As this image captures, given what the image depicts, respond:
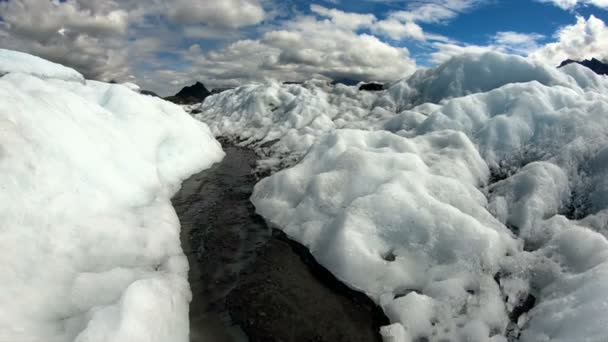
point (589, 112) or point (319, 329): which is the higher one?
point (589, 112)

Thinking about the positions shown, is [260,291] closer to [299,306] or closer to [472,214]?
[299,306]

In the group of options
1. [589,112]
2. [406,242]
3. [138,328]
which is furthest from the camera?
[589,112]

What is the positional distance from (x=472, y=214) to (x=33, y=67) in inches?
792

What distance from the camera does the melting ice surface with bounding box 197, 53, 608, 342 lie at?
7078 millimetres

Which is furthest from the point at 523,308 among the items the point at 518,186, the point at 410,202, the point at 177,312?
the point at 177,312

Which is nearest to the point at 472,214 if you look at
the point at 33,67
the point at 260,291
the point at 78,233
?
the point at 260,291

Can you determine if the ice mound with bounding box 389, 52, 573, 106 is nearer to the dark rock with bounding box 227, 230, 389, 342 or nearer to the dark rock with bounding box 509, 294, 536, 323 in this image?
the dark rock with bounding box 509, 294, 536, 323

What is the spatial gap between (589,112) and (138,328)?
51.1ft

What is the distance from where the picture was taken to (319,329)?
7191mm

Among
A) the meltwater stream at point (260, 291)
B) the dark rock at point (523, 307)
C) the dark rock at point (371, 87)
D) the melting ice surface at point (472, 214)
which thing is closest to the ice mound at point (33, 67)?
the meltwater stream at point (260, 291)

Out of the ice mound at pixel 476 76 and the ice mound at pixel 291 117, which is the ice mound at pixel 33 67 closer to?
the ice mound at pixel 291 117

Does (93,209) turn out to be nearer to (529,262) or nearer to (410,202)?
(410,202)

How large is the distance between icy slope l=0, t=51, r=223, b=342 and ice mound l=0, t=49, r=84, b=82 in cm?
397

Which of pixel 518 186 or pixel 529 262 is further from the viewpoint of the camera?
pixel 518 186
